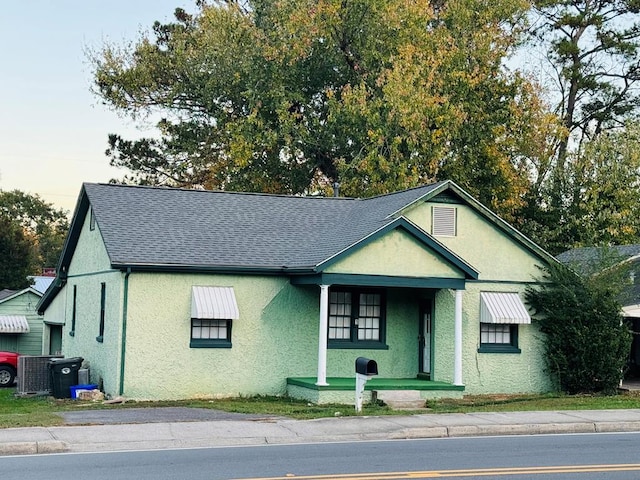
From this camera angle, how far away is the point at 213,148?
4403 cm

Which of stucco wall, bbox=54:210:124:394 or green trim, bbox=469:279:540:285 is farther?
green trim, bbox=469:279:540:285

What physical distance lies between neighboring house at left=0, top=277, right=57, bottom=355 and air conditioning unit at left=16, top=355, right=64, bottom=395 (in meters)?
10.6

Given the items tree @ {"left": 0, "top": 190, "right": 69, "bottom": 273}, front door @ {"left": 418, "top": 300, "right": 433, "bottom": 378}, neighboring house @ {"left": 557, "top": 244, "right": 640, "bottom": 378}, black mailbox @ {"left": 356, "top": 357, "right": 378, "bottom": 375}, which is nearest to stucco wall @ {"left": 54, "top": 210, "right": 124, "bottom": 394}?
black mailbox @ {"left": 356, "top": 357, "right": 378, "bottom": 375}

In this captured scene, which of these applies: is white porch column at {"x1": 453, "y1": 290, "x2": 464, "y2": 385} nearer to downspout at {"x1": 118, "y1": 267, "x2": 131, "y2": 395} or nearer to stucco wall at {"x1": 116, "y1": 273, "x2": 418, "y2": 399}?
stucco wall at {"x1": 116, "y1": 273, "x2": 418, "y2": 399}

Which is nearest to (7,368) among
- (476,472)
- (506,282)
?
(506,282)

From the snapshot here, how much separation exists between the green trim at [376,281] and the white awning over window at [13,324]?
54.1 feet

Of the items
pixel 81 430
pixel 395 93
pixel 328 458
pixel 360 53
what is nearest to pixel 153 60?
pixel 360 53

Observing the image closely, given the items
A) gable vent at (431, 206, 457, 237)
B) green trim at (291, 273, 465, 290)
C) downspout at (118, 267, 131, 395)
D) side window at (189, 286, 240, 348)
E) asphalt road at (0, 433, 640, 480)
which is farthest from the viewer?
gable vent at (431, 206, 457, 237)

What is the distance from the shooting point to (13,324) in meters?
34.3

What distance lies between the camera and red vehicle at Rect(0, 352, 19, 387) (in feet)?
94.4

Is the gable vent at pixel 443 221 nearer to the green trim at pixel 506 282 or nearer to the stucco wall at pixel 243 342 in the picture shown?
the green trim at pixel 506 282

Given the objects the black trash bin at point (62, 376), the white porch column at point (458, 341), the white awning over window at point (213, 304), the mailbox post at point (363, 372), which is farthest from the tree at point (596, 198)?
the black trash bin at point (62, 376)

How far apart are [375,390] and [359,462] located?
8356 millimetres

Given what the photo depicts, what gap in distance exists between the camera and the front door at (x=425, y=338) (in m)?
23.3
